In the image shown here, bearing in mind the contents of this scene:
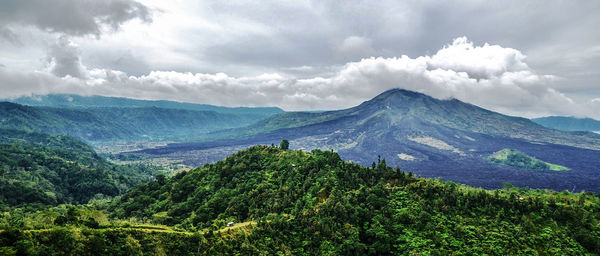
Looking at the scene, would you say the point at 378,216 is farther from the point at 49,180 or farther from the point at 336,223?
the point at 49,180

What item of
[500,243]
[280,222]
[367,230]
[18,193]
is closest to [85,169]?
[18,193]

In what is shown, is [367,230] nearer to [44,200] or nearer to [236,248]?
[236,248]

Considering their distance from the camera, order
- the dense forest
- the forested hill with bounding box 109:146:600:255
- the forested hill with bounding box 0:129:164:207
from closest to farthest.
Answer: the dense forest → the forested hill with bounding box 109:146:600:255 → the forested hill with bounding box 0:129:164:207

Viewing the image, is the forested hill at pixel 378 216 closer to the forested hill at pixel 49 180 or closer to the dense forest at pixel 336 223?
the dense forest at pixel 336 223

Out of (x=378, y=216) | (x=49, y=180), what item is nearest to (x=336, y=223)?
(x=378, y=216)

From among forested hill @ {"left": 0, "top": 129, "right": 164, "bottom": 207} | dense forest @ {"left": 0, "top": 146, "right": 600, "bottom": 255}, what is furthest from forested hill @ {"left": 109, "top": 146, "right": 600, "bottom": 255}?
forested hill @ {"left": 0, "top": 129, "right": 164, "bottom": 207}

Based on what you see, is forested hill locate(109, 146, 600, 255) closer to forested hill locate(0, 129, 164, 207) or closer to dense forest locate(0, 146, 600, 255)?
dense forest locate(0, 146, 600, 255)
